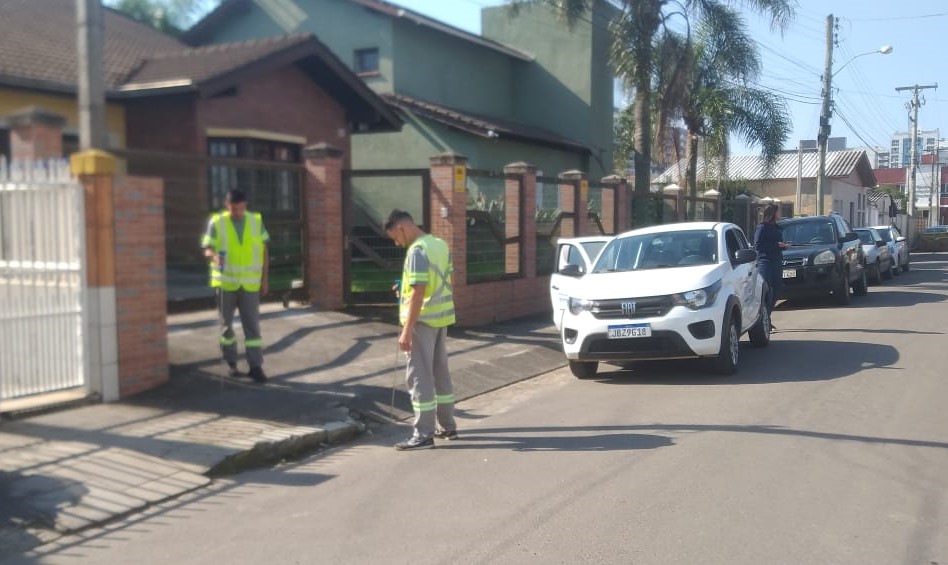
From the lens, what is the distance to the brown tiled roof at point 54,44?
546 inches

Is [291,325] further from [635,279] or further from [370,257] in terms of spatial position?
[635,279]

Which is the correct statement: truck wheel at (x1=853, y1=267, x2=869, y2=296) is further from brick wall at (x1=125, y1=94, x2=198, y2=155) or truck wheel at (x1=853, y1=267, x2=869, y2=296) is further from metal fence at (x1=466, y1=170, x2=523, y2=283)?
brick wall at (x1=125, y1=94, x2=198, y2=155)

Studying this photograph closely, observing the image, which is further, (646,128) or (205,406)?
(646,128)

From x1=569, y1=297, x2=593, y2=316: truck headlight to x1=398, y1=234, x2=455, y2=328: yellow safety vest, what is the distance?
2783mm

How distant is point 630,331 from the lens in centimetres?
952

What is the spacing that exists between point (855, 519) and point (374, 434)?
418 cm

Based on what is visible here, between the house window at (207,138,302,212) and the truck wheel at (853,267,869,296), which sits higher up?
the house window at (207,138,302,212)

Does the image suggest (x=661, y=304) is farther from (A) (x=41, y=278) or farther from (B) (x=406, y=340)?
(A) (x=41, y=278)

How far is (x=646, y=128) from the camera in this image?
22.1 m

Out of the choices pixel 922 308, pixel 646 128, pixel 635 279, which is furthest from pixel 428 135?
pixel 635 279

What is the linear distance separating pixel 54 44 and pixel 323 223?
7171mm

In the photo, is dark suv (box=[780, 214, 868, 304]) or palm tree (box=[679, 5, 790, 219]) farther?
palm tree (box=[679, 5, 790, 219])

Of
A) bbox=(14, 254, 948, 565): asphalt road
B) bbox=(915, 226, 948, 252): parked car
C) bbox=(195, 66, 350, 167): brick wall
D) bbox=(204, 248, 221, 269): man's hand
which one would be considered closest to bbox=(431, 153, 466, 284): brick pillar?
bbox=(195, 66, 350, 167): brick wall

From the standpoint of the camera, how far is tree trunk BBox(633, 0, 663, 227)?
70.0ft
